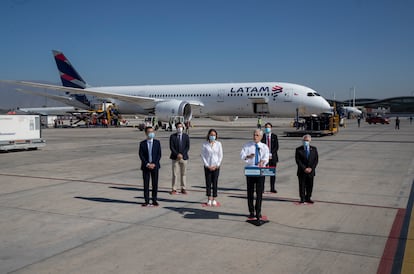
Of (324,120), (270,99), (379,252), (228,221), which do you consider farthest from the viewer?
(270,99)

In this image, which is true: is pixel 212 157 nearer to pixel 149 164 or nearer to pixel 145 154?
pixel 149 164

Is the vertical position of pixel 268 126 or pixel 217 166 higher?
pixel 268 126

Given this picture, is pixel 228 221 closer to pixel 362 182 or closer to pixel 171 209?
pixel 171 209

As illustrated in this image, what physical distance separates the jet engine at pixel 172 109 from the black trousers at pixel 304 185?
91.2 feet

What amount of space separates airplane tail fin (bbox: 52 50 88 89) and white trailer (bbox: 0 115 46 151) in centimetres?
2819

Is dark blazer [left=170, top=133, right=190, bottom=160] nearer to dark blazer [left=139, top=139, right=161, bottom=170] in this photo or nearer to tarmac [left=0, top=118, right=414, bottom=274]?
tarmac [left=0, top=118, right=414, bottom=274]

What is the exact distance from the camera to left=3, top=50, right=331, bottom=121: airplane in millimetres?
34031

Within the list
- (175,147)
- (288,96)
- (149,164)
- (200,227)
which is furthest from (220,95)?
(200,227)

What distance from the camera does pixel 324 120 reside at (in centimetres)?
2930

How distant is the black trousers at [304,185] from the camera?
27.4 ft

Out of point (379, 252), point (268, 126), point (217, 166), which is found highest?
point (268, 126)

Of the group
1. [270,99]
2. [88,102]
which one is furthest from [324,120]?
[88,102]

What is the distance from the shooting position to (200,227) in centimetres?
678

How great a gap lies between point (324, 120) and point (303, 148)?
71.7ft
